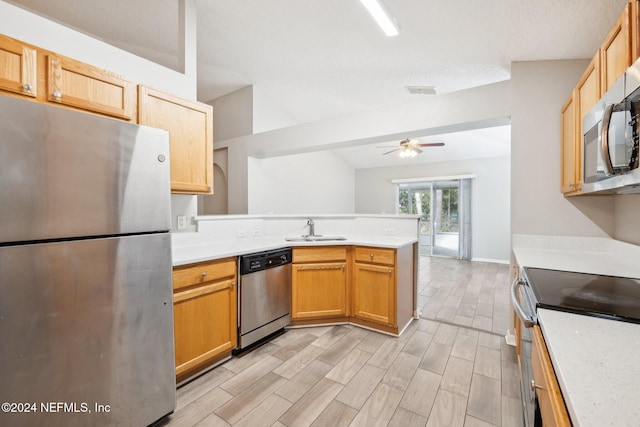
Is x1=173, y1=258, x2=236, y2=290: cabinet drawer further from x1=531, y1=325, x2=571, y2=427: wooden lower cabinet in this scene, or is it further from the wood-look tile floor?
x1=531, y1=325, x2=571, y2=427: wooden lower cabinet

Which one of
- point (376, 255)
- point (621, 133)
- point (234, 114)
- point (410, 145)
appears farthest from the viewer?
point (410, 145)

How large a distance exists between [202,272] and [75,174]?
0.95 metres

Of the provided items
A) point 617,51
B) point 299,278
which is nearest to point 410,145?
point 299,278

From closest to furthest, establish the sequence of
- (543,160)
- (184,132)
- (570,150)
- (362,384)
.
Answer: (362,384) < (570,150) < (184,132) < (543,160)

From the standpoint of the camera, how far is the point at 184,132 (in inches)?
84.6

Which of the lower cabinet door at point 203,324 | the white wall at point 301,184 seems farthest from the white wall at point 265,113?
the lower cabinet door at point 203,324

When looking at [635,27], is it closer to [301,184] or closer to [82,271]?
[82,271]

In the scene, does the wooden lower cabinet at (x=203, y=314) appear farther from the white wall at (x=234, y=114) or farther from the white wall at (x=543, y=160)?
the white wall at (x=234, y=114)

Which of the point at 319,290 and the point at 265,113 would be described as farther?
the point at 265,113

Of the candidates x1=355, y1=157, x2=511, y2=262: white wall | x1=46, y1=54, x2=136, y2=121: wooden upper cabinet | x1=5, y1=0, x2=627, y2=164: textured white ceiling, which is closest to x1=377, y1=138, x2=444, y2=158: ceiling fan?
x1=5, y1=0, x2=627, y2=164: textured white ceiling

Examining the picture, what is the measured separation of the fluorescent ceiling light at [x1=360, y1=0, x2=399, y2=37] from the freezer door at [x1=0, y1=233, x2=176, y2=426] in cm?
204

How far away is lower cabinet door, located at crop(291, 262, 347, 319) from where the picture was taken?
2.64m

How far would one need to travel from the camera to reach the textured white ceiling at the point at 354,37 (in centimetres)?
199

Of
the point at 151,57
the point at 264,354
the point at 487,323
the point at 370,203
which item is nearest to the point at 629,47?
the point at 487,323
